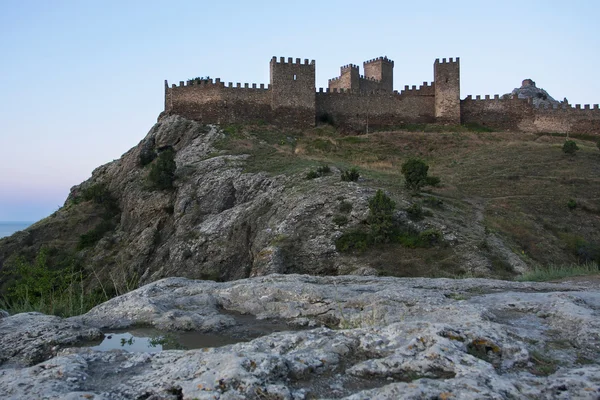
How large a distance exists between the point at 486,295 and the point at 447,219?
56.4 feet

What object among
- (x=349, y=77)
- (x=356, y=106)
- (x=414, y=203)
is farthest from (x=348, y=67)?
(x=414, y=203)

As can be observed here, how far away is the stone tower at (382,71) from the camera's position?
58.5m

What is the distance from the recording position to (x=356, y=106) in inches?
1795

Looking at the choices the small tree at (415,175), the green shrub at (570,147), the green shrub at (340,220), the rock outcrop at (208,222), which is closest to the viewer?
the rock outcrop at (208,222)

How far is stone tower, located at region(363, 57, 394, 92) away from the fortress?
12363 millimetres

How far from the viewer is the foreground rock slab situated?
377 centimetres

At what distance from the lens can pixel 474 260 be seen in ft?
65.6

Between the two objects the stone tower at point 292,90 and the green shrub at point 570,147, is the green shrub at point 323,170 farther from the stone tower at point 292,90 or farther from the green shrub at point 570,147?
the green shrub at point 570,147

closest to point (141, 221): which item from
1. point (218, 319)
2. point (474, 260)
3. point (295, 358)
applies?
point (474, 260)

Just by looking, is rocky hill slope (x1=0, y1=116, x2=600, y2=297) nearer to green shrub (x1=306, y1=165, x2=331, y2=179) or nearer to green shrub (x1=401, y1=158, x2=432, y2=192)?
green shrub (x1=306, y1=165, x2=331, y2=179)

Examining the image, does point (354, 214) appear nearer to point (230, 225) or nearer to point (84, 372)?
point (230, 225)

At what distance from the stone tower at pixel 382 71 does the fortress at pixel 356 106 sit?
12363 mm

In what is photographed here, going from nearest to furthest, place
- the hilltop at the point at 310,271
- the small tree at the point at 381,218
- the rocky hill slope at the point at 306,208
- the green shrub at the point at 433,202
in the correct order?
the hilltop at the point at 310,271
the small tree at the point at 381,218
the rocky hill slope at the point at 306,208
the green shrub at the point at 433,202

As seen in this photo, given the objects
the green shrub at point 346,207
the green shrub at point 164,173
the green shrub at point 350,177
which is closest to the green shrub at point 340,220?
the green shrub at point 346,207
